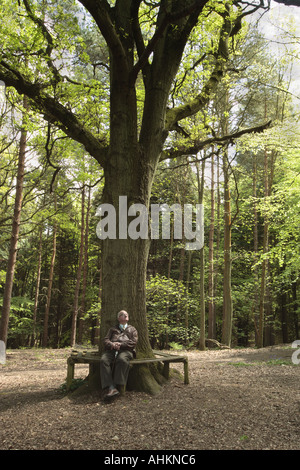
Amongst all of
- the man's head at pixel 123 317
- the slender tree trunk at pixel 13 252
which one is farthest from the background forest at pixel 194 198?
the man's head at pixel 123 317

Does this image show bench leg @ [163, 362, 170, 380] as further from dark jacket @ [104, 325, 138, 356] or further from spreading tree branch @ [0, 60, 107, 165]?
spreading tree branch @ [0, 60, 107, 165]

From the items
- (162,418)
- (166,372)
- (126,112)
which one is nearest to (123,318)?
(166,372)

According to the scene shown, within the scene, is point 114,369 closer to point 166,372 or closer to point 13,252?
point 166,372

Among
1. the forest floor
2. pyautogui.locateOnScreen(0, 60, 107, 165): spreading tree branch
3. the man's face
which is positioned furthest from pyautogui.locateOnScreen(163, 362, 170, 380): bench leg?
pyautogui.locateOnScreen(0, 60, 107, 165): spreading tree branch

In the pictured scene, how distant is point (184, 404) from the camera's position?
4.49m

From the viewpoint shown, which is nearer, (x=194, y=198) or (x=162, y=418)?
(x=162, y=418)

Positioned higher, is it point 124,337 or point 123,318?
point 123,318

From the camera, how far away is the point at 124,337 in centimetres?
525

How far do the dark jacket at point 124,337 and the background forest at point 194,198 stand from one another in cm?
317

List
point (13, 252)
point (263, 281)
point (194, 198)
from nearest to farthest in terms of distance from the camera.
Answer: point (13, 252) < point (263, 281) < point (194, 198)

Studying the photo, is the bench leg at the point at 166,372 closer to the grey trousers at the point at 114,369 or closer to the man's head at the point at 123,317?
the grey trousers at the point at 114,369

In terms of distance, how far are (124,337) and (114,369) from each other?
1.58ft

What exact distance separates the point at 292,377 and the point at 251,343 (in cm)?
2252

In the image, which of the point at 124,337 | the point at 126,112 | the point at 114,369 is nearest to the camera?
the point at 114,369
